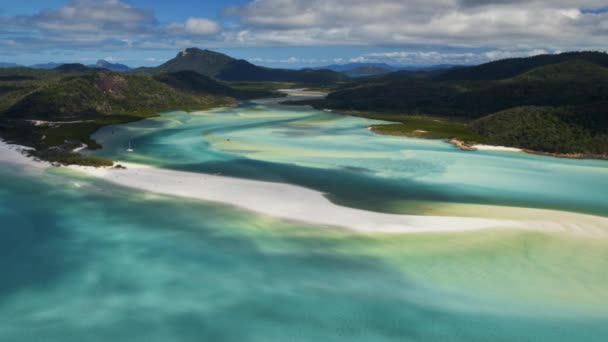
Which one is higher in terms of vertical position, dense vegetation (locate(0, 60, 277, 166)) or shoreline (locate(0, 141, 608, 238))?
dense vegetation (locate(0, 60, 277, 166))

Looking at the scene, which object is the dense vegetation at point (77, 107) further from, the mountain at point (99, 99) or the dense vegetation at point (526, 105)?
the dense vegetation at point (526, 105)

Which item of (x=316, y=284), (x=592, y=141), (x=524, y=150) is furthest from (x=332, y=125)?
(x=316, y=284)

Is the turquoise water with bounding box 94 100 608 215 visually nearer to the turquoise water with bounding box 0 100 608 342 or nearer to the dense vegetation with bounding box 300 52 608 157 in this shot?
the turquoise water with bounding box 0 100 608 342

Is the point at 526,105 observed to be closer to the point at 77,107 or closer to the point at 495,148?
the point at 495,148

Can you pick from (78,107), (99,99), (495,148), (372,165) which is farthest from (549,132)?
(99,99)

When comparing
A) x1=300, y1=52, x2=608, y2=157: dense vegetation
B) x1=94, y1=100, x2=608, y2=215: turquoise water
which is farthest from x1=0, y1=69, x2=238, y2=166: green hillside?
x1=300, y1=52, x2=608, y2=157: dense vegetation

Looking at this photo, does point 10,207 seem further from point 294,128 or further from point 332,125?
point 332,125
